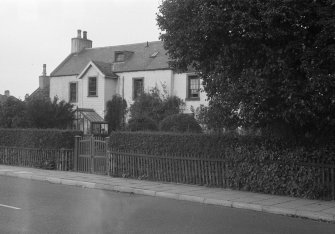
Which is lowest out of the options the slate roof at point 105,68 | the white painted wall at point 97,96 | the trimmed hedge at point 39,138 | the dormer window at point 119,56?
the trimmed hedge at point 39,138

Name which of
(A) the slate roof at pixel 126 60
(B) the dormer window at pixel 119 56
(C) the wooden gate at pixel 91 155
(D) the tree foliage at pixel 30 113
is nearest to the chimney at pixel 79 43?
(A) the slate roof at pixel 126 60

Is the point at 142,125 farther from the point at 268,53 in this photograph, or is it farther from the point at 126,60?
the point at 268,53

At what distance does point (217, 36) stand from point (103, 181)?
22.1 feet

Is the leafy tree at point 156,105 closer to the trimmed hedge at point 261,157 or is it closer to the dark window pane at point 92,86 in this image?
the dark window pane at point 92,86

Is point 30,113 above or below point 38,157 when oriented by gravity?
above

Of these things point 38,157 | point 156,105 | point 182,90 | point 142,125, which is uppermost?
point 182,90

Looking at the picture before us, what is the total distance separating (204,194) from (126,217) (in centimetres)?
367

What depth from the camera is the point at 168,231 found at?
27.9 ft

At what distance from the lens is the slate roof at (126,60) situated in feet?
116

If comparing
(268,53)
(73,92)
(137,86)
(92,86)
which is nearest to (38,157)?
(268,53)

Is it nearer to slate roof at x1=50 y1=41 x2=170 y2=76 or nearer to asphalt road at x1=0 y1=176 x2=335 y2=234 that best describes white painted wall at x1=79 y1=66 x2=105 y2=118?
slate roof at x1=50 y1=41 x2=170 y2=76

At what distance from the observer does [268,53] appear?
10.9m

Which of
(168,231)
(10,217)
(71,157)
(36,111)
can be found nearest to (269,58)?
(168,231)

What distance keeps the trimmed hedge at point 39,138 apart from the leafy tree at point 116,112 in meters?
13.4
